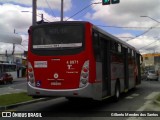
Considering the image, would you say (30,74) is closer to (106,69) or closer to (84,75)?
(84,75)

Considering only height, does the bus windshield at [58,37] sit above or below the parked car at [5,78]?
above

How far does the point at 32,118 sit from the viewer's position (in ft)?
38.8

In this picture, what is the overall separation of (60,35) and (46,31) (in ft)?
2.21

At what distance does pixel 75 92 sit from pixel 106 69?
295cm

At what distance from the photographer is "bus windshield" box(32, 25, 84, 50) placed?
13.4 metres

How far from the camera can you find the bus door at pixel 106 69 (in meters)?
14.9

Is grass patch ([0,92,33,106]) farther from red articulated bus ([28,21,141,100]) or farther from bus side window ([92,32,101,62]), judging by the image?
bus side window ([92,32,101,62])

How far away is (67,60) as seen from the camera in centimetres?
1327

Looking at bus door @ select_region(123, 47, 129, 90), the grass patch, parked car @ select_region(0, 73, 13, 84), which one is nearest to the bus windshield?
the grass patch

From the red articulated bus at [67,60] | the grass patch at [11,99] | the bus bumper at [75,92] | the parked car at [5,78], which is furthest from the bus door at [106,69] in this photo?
the parked car at [5,78]

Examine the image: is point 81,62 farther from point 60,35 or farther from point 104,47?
point 104,47

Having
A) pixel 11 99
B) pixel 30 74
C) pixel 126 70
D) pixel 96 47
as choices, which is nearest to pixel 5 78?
pixel 126 70

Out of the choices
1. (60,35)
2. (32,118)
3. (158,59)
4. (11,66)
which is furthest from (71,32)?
(158,59)

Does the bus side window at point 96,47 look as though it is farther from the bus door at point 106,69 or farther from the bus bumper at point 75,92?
the bus bumper at point 75,92
